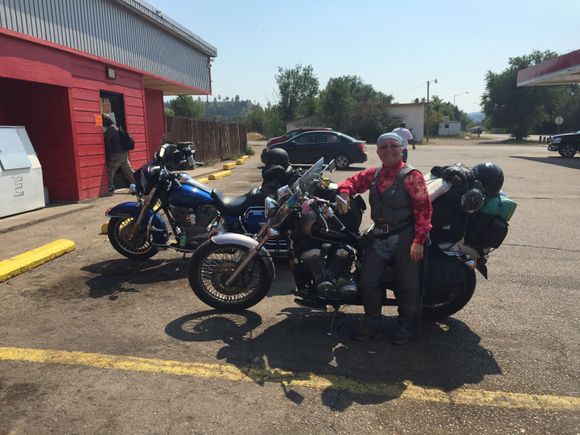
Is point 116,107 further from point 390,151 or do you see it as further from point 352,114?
point 352,114

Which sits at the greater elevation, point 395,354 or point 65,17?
point 65,17

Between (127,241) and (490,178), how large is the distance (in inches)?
167

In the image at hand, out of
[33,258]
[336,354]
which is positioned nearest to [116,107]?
[33,258]

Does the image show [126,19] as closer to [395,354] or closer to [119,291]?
[119,291]

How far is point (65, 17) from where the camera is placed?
10.7m

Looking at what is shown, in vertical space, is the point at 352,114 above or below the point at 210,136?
above

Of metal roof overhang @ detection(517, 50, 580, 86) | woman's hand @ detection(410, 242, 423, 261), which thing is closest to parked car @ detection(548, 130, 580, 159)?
metal roof overhang @ detection(517, 50, 580, 86)

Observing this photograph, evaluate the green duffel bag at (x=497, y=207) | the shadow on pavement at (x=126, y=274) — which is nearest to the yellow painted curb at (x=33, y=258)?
the shadow on pavement at (x=126, y=274)

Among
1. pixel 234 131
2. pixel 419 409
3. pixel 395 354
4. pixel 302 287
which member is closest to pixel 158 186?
pixel 302 287

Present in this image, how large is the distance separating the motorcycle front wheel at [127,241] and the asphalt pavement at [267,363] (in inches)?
16.5

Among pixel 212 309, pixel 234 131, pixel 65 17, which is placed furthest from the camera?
pixel 234 131

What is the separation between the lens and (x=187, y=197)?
18.2ft

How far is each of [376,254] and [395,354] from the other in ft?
2.57

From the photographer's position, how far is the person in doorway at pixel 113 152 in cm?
1110
